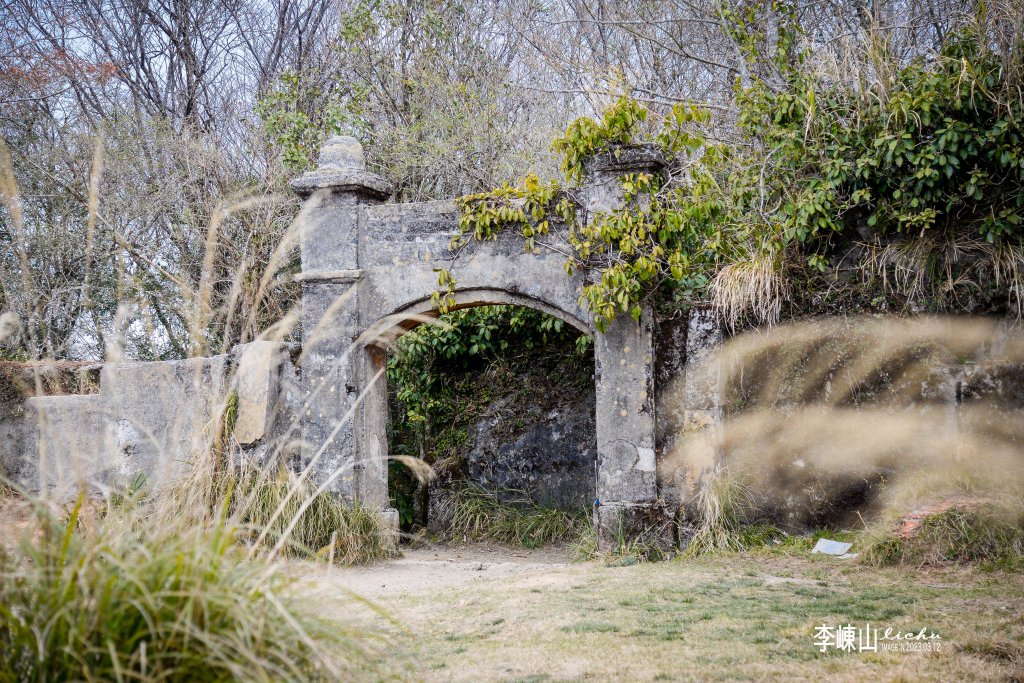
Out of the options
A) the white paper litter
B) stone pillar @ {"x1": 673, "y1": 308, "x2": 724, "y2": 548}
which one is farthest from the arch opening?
the white paper litter

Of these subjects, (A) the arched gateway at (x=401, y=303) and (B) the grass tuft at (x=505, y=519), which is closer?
(A) the arched gateway at (x=401, y=303)

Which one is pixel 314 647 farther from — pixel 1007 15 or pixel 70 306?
pixel 70 306

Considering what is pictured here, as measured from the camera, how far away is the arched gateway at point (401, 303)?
6.23 m

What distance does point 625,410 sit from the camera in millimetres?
6238

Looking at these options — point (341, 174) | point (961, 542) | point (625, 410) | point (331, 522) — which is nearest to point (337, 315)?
point (341, 174)

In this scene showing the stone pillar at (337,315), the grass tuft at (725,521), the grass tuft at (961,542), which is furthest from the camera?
the stone pillar at (337,315)

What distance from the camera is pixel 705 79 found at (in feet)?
35.8

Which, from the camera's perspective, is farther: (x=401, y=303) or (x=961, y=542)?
(x=401, y=303)

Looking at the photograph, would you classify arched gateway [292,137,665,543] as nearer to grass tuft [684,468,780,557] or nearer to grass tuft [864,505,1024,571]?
grass tuft [684,468,780,557]

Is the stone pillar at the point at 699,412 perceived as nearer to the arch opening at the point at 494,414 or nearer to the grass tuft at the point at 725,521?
the grass tuft at the point at 725,521

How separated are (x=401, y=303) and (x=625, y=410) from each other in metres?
1.88

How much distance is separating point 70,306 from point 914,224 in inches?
351

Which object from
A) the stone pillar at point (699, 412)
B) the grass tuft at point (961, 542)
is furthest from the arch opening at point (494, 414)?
the grass tuft at point (961, 542)

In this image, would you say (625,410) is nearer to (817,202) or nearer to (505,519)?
(817,202)
